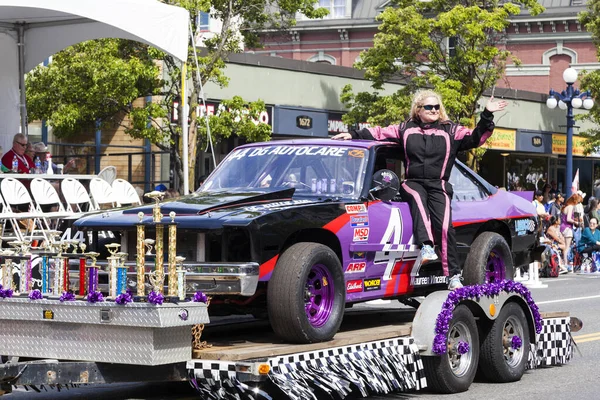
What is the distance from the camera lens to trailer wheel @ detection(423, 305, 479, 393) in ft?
25.9

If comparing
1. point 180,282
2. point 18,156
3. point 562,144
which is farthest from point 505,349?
point 562,144

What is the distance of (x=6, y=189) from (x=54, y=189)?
0.86 metres

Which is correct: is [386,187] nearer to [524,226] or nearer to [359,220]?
[359,220]

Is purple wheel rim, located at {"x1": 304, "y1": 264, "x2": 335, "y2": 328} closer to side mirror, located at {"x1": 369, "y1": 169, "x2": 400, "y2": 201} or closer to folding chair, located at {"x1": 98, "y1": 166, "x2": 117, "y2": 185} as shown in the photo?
side mirror, located at {"x1": 369, "y1": 169, "x2": 400, "y2": 201}

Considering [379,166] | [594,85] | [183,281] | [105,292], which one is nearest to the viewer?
[183,281]

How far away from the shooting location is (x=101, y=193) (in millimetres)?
14438

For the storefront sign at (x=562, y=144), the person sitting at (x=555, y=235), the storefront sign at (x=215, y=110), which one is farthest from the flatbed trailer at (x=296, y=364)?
the storefront sign at (x=562, y=144)

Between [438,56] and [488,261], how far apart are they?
23.1 m

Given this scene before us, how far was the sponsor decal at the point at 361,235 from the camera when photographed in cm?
804

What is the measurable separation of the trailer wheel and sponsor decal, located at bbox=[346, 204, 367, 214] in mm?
1036

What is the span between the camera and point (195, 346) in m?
6.59

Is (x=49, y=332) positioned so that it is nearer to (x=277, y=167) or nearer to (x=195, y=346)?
(x=195, y=346)

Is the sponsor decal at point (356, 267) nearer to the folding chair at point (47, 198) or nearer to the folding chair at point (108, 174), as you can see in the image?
the folding chair at point (47, 198)

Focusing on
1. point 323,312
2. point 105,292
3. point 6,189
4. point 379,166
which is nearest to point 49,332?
point 105,292
